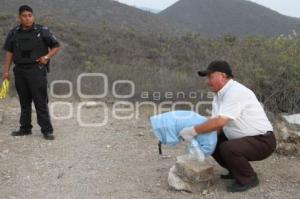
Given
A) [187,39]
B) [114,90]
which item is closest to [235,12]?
[187,39]

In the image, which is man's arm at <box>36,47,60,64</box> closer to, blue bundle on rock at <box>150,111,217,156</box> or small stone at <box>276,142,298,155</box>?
blue bundle on rock at <box>150,111,217,156</box>

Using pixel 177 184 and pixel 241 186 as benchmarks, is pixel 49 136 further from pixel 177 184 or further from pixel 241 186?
pixel 241 186

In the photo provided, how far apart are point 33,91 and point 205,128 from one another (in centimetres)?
A: 265

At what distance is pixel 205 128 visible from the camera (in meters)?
4.45

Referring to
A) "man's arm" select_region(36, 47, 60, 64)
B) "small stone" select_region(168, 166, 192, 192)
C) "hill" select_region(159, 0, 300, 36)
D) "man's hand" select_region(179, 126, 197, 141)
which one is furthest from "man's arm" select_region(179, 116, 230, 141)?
"hill" select_region(159, 0, 300, 36)

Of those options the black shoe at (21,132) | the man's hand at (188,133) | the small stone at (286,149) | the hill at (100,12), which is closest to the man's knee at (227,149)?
the man's hand at (188,133)

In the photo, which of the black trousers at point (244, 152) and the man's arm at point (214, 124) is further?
the black trousers at point (244, 152)

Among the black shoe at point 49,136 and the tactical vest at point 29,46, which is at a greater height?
the tactical vest at point 29,46

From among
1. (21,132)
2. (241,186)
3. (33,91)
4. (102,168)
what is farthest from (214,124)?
(21,132)

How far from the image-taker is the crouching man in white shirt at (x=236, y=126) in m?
4.43

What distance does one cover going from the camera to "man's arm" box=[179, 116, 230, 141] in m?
4.39

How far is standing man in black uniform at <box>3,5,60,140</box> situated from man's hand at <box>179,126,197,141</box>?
7.57 ft

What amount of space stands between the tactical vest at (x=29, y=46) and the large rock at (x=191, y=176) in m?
2.41

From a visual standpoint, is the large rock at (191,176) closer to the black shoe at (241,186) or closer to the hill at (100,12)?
the black shoe at (241,186)
